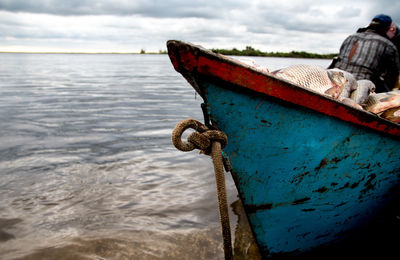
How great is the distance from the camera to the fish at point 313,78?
2164 mm

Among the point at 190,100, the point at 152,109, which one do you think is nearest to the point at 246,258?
the point at 152,109

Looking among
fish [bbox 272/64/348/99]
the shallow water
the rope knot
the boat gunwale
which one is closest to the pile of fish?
fish [bbox 272/64/348/99]

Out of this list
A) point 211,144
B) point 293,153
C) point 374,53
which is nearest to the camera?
point 211,144

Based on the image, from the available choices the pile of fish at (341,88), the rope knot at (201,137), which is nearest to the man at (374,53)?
the pile of fish at (341,88)

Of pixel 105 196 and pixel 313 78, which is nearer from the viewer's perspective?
pixel 313 78

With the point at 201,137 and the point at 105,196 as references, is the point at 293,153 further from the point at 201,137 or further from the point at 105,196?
the point at 105,196

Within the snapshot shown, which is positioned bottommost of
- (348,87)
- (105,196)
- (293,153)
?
(105,196)

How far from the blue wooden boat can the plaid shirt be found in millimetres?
2315

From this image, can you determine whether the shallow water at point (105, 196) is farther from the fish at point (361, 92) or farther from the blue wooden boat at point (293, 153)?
the fish at point (361, 92)

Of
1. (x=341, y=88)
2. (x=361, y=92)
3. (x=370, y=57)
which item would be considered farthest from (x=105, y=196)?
(x=370, y=57)

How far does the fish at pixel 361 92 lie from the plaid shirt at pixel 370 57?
133 cm

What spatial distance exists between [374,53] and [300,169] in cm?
295

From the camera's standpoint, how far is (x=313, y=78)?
221cm

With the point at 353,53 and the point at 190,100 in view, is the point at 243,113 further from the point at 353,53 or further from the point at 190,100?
the point at 190,100
